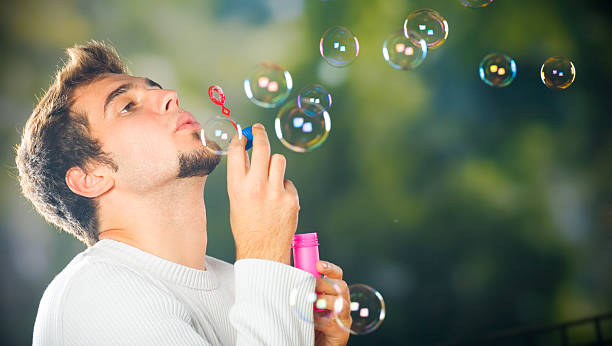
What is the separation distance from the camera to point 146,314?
106cm

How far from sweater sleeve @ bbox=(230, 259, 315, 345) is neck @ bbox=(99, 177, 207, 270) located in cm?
30

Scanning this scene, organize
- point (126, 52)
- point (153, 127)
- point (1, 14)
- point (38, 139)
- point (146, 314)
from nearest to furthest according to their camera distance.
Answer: point (146, 314) < point (153, 127) < point (38, 139) < point (1, 14) < point (126, 52)

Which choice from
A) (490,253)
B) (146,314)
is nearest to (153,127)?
(146,314)

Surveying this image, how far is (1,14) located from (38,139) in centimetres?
164

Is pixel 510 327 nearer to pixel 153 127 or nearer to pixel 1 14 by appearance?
pixel 153 127

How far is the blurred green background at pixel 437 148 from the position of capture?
3.44 meters

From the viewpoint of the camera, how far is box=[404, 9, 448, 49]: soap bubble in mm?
2086

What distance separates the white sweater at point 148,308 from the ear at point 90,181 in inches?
8.7

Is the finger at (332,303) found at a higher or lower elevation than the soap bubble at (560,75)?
lower

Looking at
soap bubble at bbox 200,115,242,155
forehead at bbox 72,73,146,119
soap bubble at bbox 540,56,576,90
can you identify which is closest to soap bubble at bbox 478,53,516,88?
soap bubble at bbox 540,56,576,90

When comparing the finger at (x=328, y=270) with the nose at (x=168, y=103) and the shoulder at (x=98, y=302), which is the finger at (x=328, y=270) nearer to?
the shoulder at (x=98, y=302)

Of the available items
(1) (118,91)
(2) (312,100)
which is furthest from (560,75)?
(1) (118,91)

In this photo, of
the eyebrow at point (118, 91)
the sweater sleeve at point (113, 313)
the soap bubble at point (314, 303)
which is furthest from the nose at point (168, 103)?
the soap bubble at point (314, 303)

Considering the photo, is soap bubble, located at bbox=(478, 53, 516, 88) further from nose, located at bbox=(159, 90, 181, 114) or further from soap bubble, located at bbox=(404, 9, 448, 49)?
nose, located at bbox=(159, 90, 181, 114)
